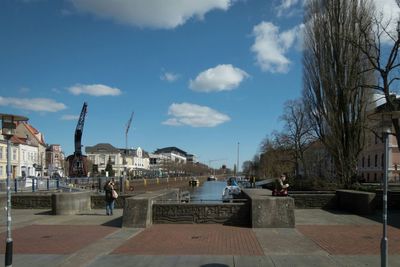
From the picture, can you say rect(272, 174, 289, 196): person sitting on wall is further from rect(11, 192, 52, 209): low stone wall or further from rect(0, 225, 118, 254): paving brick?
rect(11, 192, 52, 209): low stone wall

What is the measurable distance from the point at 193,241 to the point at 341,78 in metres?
24.3

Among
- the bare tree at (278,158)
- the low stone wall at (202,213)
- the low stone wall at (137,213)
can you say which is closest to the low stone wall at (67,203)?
the low stone wall at (202,213)

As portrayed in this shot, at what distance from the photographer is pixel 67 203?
22.6m

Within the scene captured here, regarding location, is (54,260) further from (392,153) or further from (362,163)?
(362,163)

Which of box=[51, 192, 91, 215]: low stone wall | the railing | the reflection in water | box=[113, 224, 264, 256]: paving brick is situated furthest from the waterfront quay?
the railing

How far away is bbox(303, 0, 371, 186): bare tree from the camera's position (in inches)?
1351

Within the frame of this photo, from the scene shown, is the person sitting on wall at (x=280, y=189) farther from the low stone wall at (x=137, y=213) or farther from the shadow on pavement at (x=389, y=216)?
the low stone wall at (x=137, y=213)

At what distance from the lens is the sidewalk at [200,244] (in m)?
11.0

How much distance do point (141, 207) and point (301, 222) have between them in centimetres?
612

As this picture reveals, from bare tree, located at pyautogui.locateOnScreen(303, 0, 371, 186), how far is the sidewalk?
15576 mm

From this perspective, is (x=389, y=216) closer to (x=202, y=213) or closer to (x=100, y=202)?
(x=202, y=213)

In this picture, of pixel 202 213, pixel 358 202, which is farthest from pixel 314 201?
pixel 202 213

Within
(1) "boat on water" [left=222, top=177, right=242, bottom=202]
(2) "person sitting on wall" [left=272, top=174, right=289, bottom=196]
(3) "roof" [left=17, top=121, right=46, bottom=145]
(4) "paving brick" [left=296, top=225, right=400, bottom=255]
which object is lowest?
Result: (1) "boat on water" [left=222, top=177, right=242, bottom=202]

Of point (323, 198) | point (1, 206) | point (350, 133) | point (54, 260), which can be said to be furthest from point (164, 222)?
point (350, 133)
